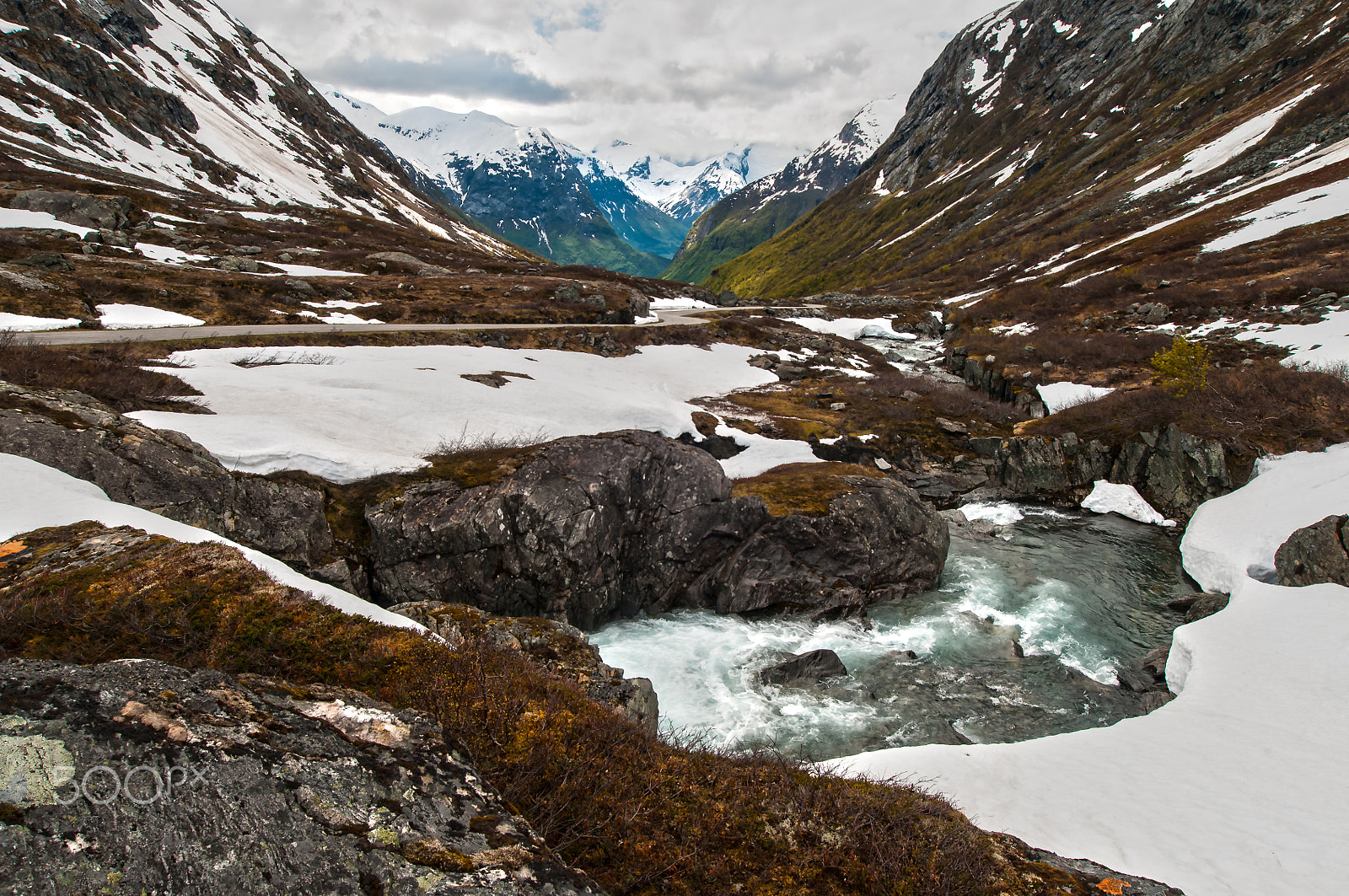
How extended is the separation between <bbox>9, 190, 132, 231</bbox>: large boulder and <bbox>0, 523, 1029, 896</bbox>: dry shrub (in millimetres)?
81422

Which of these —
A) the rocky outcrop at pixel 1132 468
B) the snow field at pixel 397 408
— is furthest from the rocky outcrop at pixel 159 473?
the rocky outcrop at pixel 1132 468

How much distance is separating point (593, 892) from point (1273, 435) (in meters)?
38.3

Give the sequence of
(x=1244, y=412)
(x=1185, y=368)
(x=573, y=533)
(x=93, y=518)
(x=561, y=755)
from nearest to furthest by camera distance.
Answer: (x=561, y=755), (x=93, y=518), (x=573, y=533), (x=1244, y=412), (x=1185, y=368)

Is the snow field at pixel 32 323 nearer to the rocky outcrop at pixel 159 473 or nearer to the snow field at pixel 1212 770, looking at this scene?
the rocky outcrop at pixel 159 473

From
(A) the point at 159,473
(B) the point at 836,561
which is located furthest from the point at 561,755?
(B) the point at 836,561

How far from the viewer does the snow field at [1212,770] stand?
8.63 metres

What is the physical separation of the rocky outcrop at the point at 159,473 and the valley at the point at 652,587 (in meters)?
0.09

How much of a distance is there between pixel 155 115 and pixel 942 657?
197 m

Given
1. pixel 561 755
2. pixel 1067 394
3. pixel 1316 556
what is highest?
pixel 1067 394

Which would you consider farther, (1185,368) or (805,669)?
(1185,368)

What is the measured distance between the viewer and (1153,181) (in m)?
109

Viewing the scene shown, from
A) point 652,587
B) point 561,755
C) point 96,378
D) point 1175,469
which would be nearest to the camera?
point 561,755

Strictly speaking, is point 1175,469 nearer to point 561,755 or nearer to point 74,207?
point 561,755

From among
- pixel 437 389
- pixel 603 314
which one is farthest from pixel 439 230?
pixel 437 389
